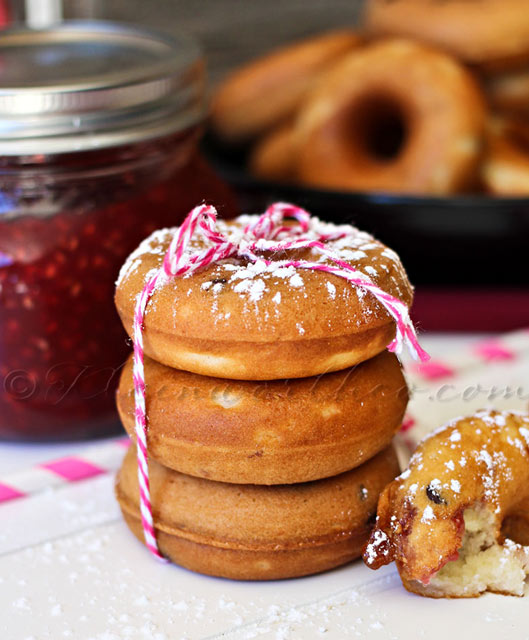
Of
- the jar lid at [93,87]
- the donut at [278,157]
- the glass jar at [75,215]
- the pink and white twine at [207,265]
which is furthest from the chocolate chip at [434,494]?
the donut at [278,157]

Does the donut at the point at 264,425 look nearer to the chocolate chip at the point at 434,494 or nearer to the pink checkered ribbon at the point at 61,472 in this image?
the chocolate chip at the point at 434,494

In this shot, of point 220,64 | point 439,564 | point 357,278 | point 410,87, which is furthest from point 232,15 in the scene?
point 439,564

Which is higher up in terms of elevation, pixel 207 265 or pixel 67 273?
pixel 207 265

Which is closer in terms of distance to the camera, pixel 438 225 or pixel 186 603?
pixel 186 603

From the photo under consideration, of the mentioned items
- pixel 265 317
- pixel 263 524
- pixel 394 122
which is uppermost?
pixel 265 317

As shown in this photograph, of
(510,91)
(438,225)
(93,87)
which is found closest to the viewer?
(93,87)

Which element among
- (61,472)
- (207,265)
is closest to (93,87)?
(207,265)

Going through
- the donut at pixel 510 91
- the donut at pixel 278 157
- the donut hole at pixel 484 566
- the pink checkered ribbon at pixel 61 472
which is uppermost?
the donut at pixel 510 91

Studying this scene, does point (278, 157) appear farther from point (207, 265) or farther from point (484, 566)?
point (484, 566)
